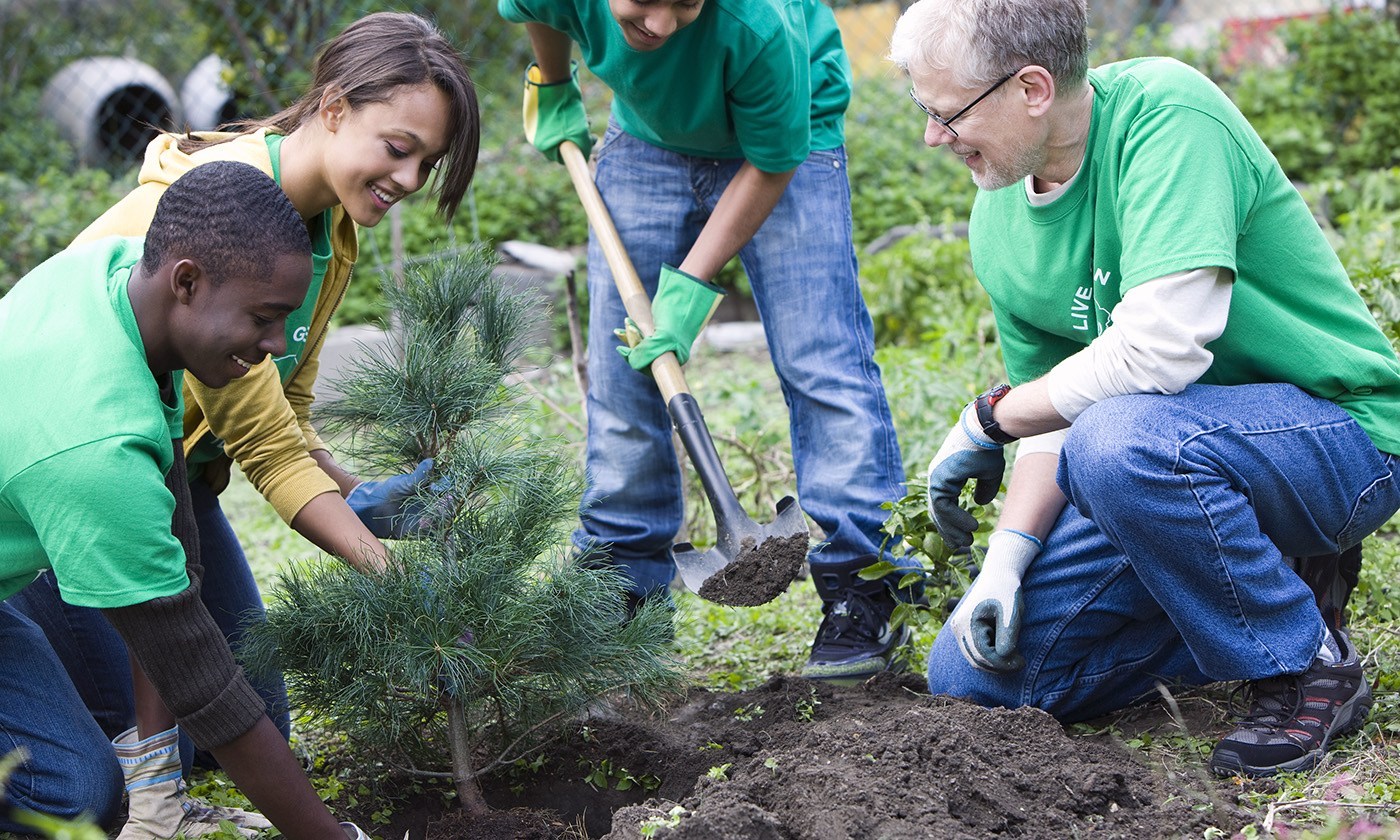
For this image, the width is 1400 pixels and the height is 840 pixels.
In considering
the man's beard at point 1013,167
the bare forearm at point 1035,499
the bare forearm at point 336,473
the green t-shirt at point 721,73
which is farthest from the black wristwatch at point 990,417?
the bare forearm at point 336,473

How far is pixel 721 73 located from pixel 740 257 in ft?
1.40

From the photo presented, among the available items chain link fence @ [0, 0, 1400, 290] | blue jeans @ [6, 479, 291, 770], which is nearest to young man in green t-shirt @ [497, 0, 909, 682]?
blue jeans @ [6, 479, 291, 770]

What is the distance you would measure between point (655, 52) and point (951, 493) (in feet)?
3.45

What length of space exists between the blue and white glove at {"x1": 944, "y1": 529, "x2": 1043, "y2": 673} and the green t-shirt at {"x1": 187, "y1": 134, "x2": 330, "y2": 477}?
4.42 feet

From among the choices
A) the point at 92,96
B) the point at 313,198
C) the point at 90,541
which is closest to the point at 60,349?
the point at 90,541

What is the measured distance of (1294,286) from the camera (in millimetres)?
2088

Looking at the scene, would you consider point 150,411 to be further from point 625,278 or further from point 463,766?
point 625,278

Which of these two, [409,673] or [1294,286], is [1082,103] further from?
[409,673]

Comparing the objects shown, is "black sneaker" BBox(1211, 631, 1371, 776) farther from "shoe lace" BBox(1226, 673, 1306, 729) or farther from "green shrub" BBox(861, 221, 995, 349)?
"green shrub" BBox(861, 221, 995, 349)

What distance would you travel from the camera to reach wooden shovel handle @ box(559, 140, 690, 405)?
2635 mm

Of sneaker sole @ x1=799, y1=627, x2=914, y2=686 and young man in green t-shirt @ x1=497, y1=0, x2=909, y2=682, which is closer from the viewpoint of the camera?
young man in green t-shirt @ x1=497, y1=0, x2=909, y2=682

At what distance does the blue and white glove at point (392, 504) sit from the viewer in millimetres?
2287

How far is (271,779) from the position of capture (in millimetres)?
1796

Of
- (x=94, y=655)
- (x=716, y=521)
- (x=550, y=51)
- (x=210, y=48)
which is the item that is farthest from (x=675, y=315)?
(x=210, y=48)
